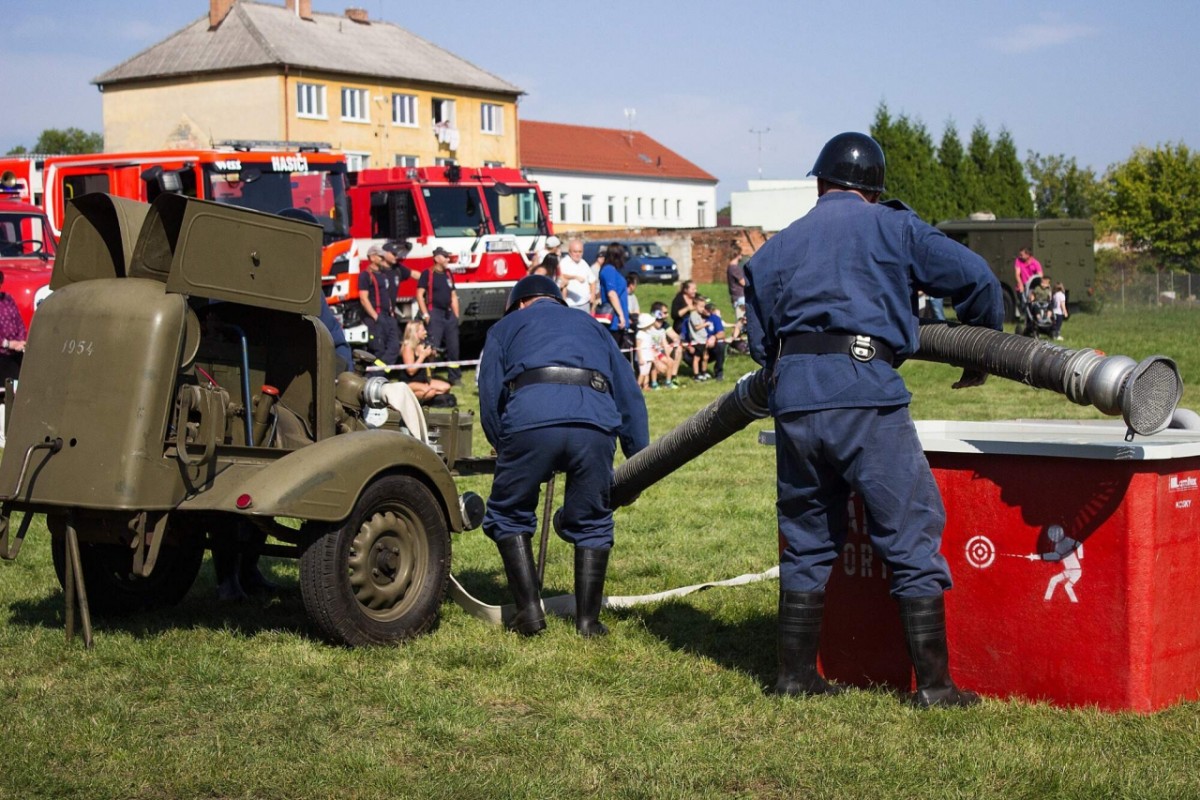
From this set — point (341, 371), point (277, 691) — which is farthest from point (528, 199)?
point (277, 691)

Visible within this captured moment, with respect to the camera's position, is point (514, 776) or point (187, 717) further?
point (187, 717)

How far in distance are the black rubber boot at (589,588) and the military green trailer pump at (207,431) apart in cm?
57

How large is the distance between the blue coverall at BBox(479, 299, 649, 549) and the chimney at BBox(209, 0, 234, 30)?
61668 mm

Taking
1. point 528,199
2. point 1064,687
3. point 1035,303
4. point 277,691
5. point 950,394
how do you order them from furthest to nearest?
point 1035,303 < point 528,199 < point 950,394 < point 277,691 < point 1064,687

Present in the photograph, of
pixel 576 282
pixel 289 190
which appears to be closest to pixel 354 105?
pixel 289 190

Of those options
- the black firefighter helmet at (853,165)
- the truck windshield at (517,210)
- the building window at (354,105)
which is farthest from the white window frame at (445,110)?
the black firefighter helmet at (853,165)

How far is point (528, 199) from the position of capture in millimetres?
24281

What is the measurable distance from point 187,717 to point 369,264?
14.8 meters

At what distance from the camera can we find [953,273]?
5090 millimetres

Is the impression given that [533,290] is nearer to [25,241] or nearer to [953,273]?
[953,273]

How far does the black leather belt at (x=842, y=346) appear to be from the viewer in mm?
5089

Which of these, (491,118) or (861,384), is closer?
(861,384)

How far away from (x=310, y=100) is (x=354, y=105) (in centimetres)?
273

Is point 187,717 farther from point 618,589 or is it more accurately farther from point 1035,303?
point 1035,303
